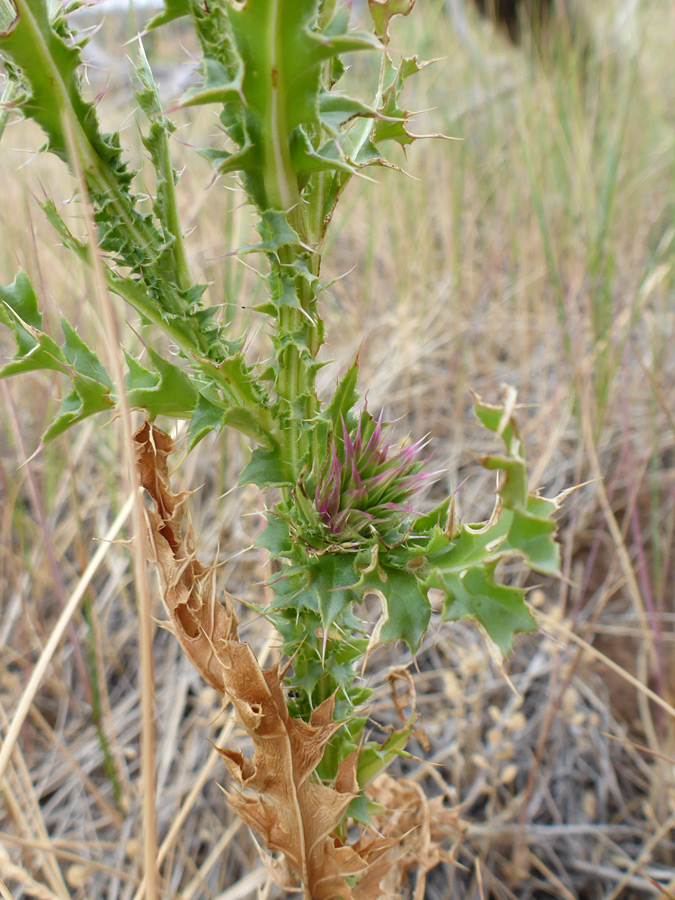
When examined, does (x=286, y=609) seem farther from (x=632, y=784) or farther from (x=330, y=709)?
(x=632, y=784)

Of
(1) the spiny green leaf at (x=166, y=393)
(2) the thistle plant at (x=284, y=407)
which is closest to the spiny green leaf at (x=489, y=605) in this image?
(2) the thistle plant at (x=284, y=407)

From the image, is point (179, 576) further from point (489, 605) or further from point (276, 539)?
point (489, 605)

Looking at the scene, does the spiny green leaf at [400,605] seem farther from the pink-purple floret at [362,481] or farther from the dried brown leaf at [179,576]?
the dried brown leaf at [179,576]

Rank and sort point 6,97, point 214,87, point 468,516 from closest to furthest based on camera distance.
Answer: point 214,87 → point 6,97 → point 468,516

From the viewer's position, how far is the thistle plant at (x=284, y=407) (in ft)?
1.53

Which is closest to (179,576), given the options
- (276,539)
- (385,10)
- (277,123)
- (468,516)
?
(276,539)

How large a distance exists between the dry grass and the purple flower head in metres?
0.24

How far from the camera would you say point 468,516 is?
187 centimetres

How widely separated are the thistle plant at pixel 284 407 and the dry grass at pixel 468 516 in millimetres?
178

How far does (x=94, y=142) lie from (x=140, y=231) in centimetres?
8

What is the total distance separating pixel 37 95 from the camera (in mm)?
485

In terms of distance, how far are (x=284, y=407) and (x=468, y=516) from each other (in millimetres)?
1353

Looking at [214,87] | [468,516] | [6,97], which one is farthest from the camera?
[468,516]

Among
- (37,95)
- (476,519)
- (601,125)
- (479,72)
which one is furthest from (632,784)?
(479,72)
